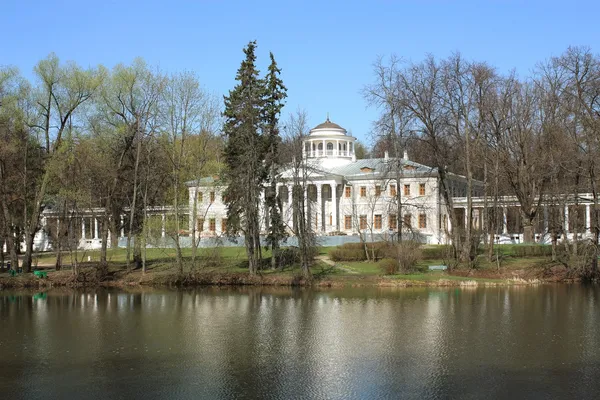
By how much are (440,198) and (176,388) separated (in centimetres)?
4732

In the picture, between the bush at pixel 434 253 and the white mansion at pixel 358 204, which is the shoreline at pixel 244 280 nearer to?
the bush at pixel 434 253

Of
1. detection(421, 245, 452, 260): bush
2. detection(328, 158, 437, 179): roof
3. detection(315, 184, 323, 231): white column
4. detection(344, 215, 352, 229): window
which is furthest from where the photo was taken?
detection(344, 215, 352, 229): window

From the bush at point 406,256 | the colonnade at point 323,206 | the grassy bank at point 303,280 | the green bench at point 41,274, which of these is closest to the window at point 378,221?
the colonnade at point 323,206

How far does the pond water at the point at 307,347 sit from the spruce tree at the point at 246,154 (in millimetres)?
8434

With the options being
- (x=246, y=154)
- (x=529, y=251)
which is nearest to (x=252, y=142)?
(x=246, y=154)

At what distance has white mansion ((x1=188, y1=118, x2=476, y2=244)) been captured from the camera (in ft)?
194

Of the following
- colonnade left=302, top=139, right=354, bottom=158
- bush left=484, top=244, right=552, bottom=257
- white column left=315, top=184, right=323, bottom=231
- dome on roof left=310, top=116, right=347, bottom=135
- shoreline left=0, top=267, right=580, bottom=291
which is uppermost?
dome on roof left=310, top=116, right=347, bottom=135

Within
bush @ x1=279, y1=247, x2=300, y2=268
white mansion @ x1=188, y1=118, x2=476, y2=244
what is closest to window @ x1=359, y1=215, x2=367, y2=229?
white mansion @ x1=188, y1=118, x2=476, y2=244

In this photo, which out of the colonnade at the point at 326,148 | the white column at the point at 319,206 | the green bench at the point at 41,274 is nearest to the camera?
the green bench at the point at 41,274

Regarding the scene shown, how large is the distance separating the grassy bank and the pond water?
483cm

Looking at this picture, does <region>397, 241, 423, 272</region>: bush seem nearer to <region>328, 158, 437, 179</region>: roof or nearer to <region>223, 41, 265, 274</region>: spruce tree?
<region>223, 41, 265, 274</region>: spruce tree

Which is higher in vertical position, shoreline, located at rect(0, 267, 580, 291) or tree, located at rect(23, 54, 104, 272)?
tree, located at rect(23, 54, 104, 272)

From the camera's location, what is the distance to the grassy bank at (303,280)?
36906 mm

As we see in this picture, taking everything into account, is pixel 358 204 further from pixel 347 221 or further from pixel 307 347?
pixel 307 347
